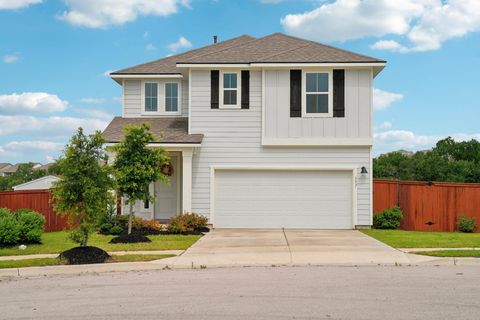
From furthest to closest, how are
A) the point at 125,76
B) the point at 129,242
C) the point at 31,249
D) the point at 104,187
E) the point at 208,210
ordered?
1. the point at 125,76
2. the point at 208,210
3. the point at 129,242
4. the point at 31,249
5. the point at 104,187

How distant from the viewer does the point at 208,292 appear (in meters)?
9.23

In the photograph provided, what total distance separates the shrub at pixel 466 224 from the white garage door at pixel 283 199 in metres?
4.54

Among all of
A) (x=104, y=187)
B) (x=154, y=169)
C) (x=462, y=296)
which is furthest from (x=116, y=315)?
(x=154, y=169)

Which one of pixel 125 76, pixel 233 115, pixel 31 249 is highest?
pixel 125 76

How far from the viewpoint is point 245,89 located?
69.2 feet

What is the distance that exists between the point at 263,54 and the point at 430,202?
8.70 m

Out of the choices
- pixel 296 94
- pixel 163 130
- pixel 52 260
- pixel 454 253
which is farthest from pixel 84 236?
pixel 296 94

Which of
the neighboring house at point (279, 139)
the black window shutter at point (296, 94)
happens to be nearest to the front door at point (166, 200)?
the neighboring house at point (279, 139)

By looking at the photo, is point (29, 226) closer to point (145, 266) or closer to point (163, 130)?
point (145, 266)

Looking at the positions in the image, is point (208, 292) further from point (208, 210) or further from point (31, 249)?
point (208, 210)

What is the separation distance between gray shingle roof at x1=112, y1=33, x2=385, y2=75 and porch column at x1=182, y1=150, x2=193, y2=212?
3554mm

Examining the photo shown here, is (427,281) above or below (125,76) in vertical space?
below

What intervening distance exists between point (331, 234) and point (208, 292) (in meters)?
10.2

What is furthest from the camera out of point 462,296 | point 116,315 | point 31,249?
point 31,249
